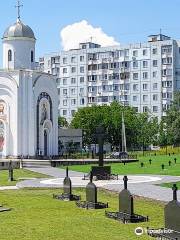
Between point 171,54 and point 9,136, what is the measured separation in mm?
53221

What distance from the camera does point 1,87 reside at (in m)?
69.4

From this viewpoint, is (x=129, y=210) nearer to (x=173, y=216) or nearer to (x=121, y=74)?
(x=173, y=216)

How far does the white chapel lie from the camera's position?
6794cm

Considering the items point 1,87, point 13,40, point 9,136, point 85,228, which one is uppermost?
point 13,40

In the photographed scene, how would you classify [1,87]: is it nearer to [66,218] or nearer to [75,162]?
[75,162]

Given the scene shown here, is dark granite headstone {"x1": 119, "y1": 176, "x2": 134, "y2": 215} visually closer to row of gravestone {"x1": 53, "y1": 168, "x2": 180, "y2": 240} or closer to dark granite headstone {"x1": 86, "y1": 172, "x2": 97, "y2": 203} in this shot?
row of gravestone {"x1": 53, "y1": 168, "x2": 180, "y2": 240}

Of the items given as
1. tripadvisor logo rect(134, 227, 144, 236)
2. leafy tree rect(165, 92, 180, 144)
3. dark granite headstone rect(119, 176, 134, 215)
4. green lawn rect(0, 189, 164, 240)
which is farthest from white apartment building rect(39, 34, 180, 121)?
tripadvisor logo rect(134, 227, 144, 236)

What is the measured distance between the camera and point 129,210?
18.9 m

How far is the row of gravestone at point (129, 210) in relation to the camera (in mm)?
15430

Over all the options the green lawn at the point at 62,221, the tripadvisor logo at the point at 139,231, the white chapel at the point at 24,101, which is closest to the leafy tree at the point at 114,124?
the white chapel at the point at 24,101

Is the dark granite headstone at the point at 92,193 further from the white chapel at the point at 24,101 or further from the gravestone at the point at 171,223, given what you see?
the white chapel at the point at 24,101

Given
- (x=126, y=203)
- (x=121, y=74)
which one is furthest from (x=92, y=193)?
(x=121, y=74)

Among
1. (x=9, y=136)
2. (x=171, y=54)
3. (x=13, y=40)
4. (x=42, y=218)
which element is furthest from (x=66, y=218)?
(x=171, y=54)

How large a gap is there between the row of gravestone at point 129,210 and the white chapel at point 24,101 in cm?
4174
